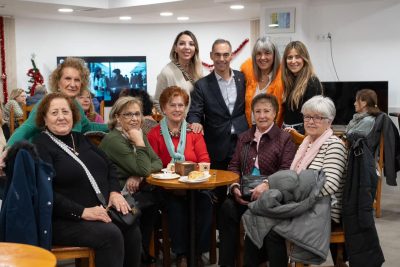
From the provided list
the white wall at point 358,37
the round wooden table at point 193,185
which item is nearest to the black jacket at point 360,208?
the round wooden table at point 193,185

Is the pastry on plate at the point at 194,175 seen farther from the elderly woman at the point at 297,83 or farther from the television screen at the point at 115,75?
the television screen at the point at 115,75

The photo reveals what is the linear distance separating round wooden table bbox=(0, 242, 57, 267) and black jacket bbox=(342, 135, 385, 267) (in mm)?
1518

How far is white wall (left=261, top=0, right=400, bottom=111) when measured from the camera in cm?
646

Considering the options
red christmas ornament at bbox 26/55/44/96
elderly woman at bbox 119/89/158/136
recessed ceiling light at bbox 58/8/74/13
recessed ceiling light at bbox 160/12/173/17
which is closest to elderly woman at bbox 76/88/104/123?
elderly woman at bbox 119/89/158/136

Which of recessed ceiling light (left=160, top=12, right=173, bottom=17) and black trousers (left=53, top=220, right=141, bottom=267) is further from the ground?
recessed ceiling light (left=160, top=12, right=173, bottom=17)

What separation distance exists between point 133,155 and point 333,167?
115 cm

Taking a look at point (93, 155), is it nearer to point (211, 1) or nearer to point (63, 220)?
point (63, 220)

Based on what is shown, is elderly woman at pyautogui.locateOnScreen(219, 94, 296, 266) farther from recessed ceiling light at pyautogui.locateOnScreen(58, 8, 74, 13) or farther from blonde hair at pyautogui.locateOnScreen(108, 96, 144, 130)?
recessed ceiling light at pyautogui.locateOnScreen(58, 8, 74, 13)

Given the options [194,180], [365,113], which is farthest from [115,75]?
[194,180]

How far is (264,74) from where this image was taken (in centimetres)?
347

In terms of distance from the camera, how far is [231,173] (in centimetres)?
304

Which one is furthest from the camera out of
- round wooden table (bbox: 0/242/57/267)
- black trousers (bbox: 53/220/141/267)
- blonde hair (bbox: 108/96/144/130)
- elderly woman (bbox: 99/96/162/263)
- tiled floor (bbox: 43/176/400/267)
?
tiled floor (bbox: 43/176/400/267)

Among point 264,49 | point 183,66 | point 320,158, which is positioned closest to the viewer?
point 320,158

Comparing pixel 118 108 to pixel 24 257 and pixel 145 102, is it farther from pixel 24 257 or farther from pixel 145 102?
pixel 24 257
